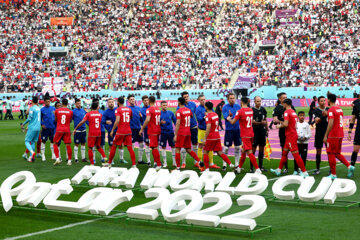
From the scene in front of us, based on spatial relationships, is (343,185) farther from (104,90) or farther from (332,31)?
(332,31)

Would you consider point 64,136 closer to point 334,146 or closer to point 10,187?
point 10,187

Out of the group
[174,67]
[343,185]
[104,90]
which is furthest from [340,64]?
[343,185]

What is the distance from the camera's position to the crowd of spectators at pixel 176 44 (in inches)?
2045

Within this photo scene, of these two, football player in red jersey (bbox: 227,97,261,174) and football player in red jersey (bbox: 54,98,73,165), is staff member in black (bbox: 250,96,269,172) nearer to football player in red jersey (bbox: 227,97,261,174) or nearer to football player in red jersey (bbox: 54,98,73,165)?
football player in red jersey (bbox: 227,97,261,174)

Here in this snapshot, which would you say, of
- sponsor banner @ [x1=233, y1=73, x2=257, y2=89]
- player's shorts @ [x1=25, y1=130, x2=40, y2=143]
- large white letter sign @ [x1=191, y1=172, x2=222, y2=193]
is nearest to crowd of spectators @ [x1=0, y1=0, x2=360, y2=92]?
sponsor banner @ [x1=233, y1=73, x2=257, y2=89]

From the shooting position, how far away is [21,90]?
5306 centimetres

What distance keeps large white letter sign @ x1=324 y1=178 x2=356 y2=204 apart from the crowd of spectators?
39407mm

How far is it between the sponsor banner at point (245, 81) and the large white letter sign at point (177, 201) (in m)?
42.0

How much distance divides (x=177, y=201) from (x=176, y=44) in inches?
1982

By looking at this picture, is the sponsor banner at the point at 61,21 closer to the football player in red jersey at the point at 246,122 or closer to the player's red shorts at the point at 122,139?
the player's red shorts at the point at 122,139

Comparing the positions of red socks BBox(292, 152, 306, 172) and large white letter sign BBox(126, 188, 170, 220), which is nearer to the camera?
large white letter sign BBox(126, 188, 170, 220)

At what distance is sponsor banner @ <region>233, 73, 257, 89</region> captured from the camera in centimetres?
4997

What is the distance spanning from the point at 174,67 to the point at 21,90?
53.4 ft

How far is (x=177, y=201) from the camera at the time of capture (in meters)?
8.70
